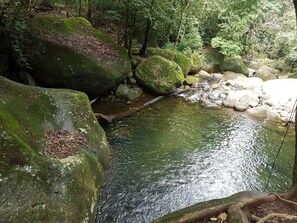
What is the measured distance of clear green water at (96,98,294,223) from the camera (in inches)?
244

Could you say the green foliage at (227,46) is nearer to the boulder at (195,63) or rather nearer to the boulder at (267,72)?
the boulder at (195,63)

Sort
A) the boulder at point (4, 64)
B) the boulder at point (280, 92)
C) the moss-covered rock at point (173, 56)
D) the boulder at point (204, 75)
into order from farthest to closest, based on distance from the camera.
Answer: the boulder at point (204, 75) → the moss-covered rock at point (173, 56) → the boulder at point (280, 92) → the boulder at point (4, 64)

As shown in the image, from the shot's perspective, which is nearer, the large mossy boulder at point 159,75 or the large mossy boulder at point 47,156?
the large mossy boulder at point 47,156

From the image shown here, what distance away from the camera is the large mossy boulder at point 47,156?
12.6 feet

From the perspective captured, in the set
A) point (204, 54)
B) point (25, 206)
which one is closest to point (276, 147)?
point (25, 206)

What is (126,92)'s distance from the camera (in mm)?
11844

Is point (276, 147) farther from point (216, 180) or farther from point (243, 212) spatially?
point (243, 212)

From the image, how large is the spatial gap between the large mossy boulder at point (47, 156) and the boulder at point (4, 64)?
321 centimetres

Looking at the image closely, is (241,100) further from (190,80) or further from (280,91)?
(190,80)

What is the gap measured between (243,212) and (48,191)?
3036 mm

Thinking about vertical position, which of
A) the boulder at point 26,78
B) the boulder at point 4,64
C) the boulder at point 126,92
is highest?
the boulder at point 4,64

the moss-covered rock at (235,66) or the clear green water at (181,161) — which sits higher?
the moss-covered rock at (235,66)

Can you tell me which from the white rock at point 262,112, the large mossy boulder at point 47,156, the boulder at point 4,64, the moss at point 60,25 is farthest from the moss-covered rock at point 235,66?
the boulder at point 4,64

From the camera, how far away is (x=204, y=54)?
19484 mm
